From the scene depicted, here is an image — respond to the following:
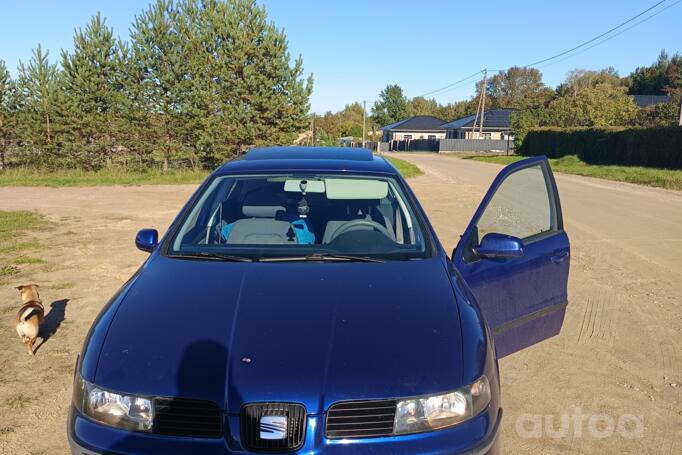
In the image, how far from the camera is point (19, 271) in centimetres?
731

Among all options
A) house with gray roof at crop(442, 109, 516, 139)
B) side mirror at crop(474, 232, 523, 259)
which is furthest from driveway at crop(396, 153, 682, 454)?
house with gray roof at crop(442, 109, 516, 139)

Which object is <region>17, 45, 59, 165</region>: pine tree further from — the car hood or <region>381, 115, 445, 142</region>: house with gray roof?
<region>381, 115, 445, 142</region>: house with gray roof

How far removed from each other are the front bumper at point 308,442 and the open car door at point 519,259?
4.33ft

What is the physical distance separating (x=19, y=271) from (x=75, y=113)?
56.5ft

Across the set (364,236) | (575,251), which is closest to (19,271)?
(364,236)

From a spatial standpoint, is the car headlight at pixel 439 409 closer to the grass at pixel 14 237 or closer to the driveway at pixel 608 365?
the driveway at pixel 608 365

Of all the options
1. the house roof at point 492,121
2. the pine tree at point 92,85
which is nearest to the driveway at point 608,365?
the pine tree at point 92,85

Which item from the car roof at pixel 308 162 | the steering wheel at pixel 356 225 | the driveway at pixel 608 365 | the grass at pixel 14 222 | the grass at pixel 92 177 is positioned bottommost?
the driveway at pixel 608 365

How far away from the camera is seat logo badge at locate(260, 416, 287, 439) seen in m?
1.99

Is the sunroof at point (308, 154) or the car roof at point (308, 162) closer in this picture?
the car roof at point (308, 162)

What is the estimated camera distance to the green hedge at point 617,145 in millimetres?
25672

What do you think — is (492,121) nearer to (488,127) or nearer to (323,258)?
(488,127)

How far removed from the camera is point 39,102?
22312mm

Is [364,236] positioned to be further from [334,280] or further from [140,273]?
[140,273]
